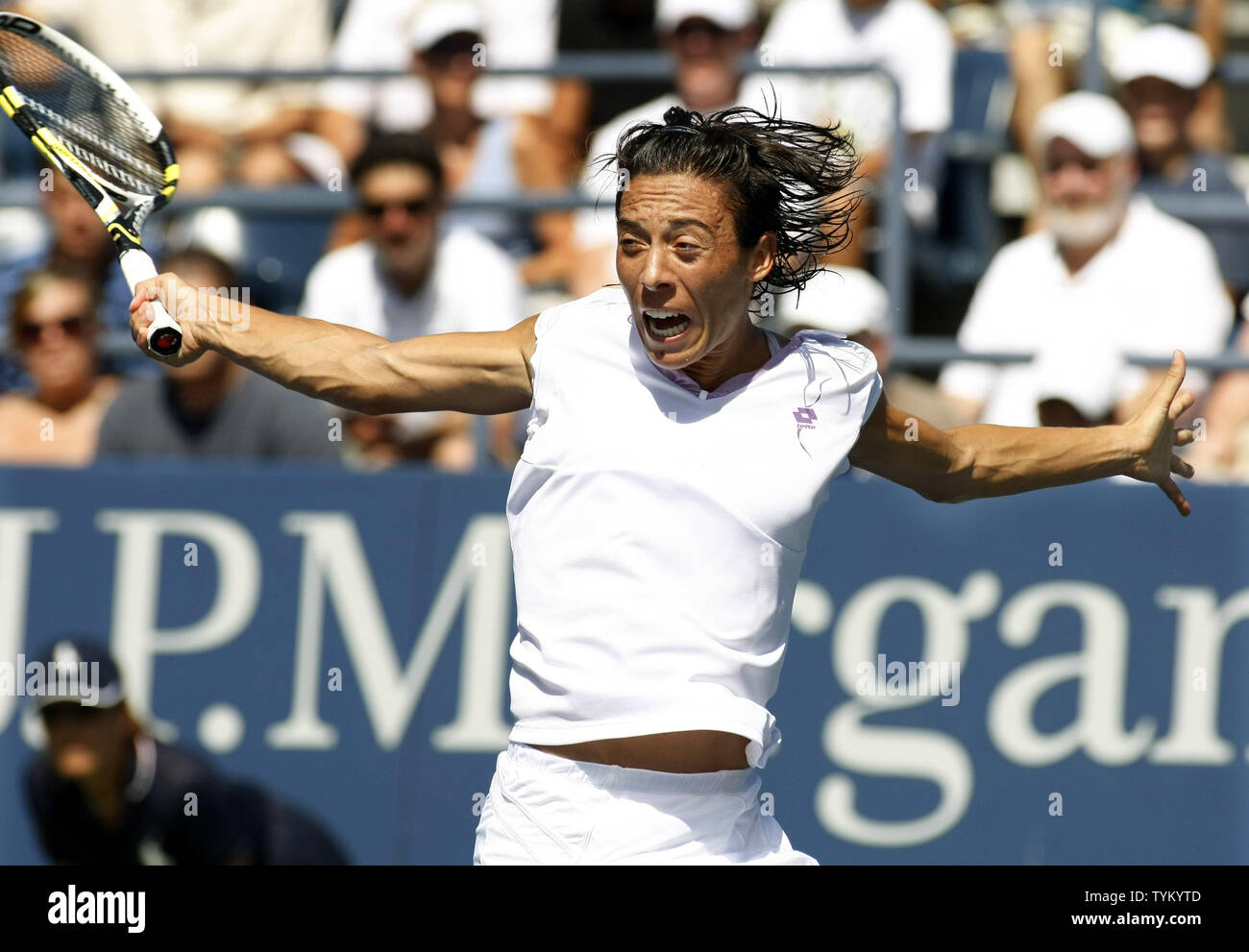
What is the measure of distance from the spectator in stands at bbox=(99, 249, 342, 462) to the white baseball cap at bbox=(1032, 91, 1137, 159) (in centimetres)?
280

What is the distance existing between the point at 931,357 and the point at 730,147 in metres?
2.84

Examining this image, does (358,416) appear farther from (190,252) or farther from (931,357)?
(931,357)

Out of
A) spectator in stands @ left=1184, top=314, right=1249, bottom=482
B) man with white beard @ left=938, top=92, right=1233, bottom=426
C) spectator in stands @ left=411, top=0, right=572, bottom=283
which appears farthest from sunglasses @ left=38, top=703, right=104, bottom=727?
spectator in stands @ left=1184, top=314, right=1249, bottom=482

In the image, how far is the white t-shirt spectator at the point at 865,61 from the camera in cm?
661

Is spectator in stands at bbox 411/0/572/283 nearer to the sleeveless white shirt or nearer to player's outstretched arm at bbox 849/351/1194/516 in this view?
player's outstretched arm at bbox 849/351/1194/516

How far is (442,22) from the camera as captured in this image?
23.1ft

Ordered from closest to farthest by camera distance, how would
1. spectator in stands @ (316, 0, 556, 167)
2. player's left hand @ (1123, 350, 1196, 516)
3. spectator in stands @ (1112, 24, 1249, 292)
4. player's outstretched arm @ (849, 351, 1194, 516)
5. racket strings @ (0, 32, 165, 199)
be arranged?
player's outstretched arm @ (849, 351, 1194, 516), player's left hand @ (1123, 350, 1196, 516), racket strings @ (0, 32, 165, 199), spectator in stands @ (1112, 24, 1249, 292), spectator in stands @ (316, 0, 556, 167)

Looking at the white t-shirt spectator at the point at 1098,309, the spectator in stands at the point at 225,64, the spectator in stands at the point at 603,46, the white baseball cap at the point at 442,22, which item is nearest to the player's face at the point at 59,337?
the spectator in stands at the point at 225,64

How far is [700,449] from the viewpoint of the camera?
3.25 meters

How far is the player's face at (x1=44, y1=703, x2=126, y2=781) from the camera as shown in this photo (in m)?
5.86

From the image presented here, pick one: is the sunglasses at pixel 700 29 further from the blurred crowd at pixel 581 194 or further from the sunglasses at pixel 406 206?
the sunglasses at pixel 406 206

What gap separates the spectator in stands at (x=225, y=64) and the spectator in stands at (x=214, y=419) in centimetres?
119

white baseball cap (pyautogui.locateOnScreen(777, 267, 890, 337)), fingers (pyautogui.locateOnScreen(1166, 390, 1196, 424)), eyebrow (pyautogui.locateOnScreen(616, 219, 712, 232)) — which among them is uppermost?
white baseball cap (pyautogui.locateOnScreen(777, 267, 890, 337))
